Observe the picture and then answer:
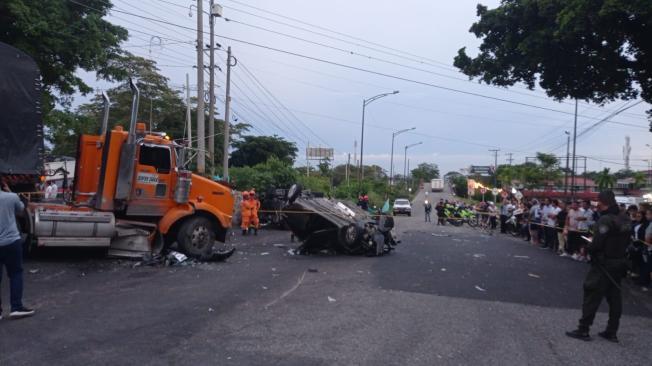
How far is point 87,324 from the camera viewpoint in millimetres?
6656

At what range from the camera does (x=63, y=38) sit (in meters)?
16.5

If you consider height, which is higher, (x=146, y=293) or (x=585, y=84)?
(x=585, y=84)

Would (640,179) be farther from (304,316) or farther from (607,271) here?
(304,316)

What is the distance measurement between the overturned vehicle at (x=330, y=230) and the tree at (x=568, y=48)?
5356 millimetres

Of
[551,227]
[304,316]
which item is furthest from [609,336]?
[551,227]

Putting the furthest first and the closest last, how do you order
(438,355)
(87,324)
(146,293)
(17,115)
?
1. (17,115)
2. (146,293)
3. (87,324)
4. (438,355)

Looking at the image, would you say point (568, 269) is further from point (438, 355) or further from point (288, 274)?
point (438, 355)

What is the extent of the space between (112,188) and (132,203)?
0.57 m

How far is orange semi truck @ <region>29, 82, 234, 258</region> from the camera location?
1077 centimetres

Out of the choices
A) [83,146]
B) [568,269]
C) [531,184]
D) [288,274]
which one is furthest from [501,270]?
[531,184]

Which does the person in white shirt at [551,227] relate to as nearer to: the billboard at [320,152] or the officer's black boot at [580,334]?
the officer's black boot at [580,334]

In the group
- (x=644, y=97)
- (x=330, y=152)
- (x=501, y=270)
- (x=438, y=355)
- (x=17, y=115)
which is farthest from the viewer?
(x=330, y=152)

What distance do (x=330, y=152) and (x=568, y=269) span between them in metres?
72.6

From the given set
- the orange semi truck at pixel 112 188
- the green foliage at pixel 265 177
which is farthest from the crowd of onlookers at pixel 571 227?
the green foliage at pixel 265 177
